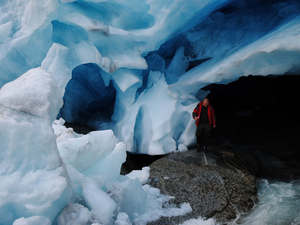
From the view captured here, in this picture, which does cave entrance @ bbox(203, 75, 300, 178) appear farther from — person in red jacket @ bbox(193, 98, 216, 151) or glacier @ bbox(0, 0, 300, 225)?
glacier @ bbox(0, 0, 300, 225)

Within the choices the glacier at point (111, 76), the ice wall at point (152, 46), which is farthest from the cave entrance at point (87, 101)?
the ice wall at point (152, 46)

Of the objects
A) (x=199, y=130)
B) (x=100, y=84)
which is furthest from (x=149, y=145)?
(x=100, y=84)

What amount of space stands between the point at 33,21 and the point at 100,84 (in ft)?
9.62

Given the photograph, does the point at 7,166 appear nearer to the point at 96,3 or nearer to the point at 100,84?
the point at 96,3

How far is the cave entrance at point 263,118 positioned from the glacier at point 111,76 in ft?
4.59

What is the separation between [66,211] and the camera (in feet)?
7.93

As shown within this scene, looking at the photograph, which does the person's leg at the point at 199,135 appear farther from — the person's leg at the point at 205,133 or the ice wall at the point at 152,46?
the ice wall at the point at 152,46

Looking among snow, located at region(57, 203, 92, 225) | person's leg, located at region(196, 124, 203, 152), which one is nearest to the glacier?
snow, located at region(57, 203, 92, 225)

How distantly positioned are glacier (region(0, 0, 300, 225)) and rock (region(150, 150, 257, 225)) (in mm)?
209

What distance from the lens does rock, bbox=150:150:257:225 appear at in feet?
10.4

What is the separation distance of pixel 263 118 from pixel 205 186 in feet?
15.9

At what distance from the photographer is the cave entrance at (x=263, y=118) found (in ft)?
17.4

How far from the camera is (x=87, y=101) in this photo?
7.77m

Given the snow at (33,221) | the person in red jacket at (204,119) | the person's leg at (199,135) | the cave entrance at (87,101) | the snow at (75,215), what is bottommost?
the cave entrance at (87,101)
